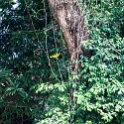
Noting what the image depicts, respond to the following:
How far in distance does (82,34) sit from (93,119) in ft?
3.49

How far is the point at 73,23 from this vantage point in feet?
9.70

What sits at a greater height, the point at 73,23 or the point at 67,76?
the point at 73,23

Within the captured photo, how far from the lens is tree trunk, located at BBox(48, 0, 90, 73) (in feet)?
9.73

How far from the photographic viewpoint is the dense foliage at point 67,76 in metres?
2.91

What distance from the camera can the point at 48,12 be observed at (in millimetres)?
3740

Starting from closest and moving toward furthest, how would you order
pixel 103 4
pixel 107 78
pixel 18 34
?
pixel 107 78, pixel 103 4, pixel 18 34

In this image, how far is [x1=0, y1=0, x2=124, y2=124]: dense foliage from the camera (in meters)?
2.91

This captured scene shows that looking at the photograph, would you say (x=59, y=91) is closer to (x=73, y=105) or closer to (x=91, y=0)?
(x=73, y=105)

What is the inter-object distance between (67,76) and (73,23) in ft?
2.18

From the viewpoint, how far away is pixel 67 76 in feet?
9.87

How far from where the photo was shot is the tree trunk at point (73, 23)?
297 centimetres

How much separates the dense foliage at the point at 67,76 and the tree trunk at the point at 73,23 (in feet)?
0.28

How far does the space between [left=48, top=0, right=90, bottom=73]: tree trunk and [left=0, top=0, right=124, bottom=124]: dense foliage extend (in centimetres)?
9

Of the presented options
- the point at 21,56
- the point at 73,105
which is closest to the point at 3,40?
the point at 21,56
